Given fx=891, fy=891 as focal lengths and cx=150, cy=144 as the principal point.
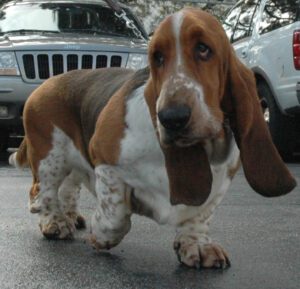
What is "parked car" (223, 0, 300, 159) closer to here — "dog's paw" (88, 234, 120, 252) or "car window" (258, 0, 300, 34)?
"car window" (258, 0, 300, 34)

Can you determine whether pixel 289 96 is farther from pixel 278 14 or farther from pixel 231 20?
pixel 231 20

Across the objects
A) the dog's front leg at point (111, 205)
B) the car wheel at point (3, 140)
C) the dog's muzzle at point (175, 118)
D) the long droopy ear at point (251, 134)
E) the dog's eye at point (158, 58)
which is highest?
the dog's eye at point (158, 58)

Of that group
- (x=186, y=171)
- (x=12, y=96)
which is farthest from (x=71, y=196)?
(x=12, y=96)

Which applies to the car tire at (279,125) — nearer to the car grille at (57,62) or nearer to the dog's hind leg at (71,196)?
→ the car grille at (57,62)

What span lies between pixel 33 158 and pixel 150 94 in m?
1.62

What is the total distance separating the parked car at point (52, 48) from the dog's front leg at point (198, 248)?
17.5ft

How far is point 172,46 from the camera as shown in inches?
148

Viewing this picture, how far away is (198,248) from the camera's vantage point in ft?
15.1

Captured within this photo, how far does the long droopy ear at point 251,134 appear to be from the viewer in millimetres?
3916

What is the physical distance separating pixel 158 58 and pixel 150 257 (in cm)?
145

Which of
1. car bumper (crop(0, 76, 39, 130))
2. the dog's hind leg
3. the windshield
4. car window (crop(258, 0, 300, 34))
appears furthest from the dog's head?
the windshield

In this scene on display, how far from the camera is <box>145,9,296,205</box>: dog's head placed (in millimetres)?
3654

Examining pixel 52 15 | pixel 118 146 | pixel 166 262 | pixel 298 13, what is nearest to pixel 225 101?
pixel 118 146

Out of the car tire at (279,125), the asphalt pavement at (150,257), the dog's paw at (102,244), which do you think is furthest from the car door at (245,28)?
the dog's paw at (102,244)
